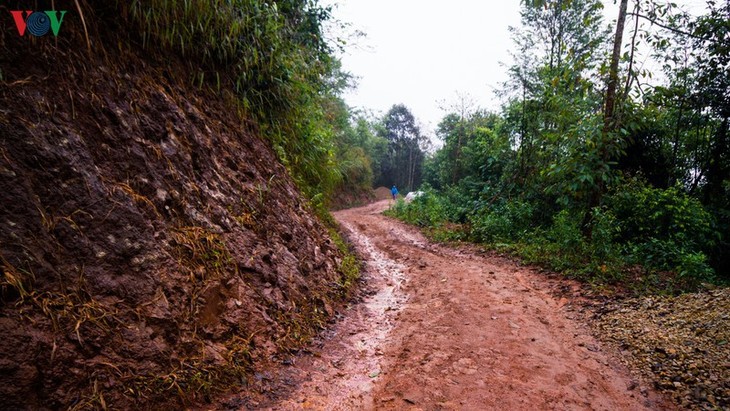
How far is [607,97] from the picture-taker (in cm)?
578

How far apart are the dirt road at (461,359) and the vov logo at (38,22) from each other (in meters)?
2.91

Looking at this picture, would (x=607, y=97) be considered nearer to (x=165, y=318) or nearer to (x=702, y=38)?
(x=702, y=38)

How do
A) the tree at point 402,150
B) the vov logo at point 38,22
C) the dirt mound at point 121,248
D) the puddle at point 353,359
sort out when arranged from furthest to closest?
the tree at point 402,150, the puddle at point 353,359, the vov logo at point 38,22, the dirt mound at point 121,248

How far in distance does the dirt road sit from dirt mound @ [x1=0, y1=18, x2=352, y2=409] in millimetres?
538

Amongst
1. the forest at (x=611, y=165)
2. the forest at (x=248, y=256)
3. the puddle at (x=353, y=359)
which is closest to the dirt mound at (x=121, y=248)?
the forest at (x=248, y=256)

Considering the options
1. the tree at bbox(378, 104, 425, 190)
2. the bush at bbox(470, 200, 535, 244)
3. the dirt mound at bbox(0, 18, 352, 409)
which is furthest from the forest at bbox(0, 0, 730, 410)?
the tree at bbox(378, 104, 425, 190)

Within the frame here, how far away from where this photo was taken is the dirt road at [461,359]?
227 centimetres

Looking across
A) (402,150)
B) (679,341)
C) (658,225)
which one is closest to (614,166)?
(658,225)

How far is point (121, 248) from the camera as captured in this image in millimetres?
1999

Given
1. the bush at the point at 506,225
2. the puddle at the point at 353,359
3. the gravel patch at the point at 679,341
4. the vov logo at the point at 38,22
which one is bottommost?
the puddle at the point at 353,359

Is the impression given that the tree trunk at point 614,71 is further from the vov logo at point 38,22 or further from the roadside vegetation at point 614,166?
the vov logo at point 38,22

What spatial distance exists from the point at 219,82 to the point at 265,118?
88cm

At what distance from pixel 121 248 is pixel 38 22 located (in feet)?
5.52

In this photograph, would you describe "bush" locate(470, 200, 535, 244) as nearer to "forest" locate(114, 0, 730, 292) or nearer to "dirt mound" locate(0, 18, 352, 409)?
"forest" locate(114, 0, 730, 292)
